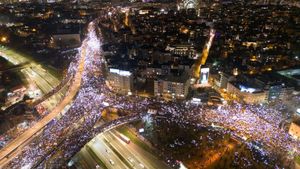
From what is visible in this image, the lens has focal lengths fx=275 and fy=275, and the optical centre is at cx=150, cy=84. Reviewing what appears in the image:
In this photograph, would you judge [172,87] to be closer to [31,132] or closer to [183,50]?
[31,132]

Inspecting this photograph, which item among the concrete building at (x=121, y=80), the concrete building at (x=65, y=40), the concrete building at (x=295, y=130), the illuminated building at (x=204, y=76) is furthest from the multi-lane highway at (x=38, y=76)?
the concrete building at (x=295, y=130)

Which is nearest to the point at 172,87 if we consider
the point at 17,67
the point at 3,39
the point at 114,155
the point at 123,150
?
the point at 123,150

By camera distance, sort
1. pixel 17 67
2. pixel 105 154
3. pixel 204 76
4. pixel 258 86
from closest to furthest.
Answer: pixel 105 154 → pixel 258 86 → pixel 204 76 → pixel 17 67

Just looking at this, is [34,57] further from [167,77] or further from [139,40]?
[167,77]

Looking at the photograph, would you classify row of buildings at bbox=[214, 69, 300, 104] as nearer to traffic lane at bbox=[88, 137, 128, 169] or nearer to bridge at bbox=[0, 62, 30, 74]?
traffic lane at bbox=[88, 137, 128, 169]

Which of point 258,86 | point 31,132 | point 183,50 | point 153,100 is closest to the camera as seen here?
point 31,132
